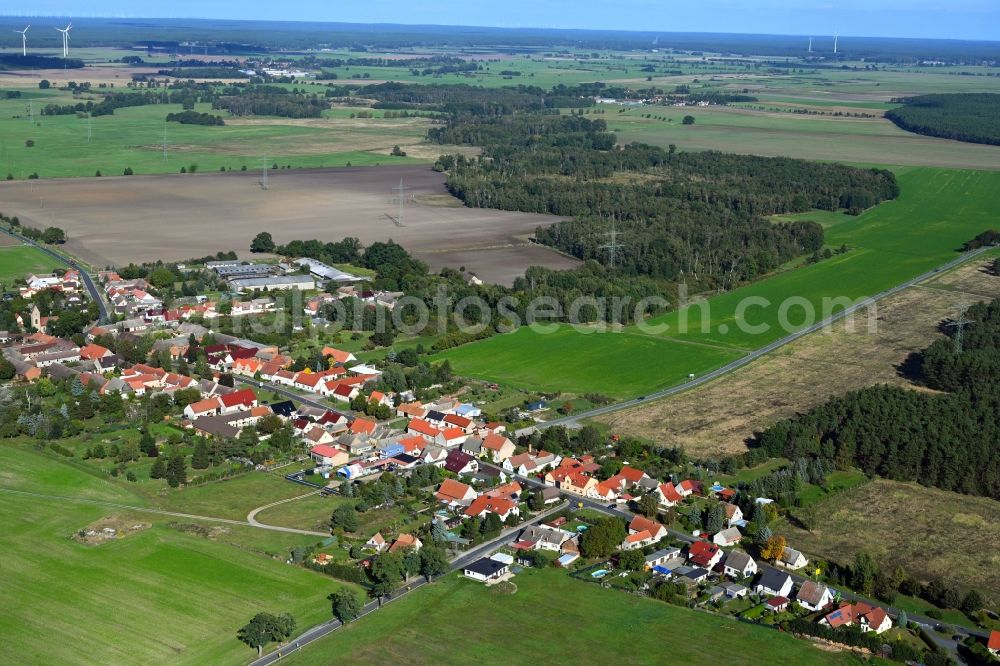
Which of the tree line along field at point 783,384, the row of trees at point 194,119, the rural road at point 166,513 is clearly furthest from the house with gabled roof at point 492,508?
the row of trees at point 194,119

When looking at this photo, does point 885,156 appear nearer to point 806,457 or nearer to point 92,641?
point 806,457

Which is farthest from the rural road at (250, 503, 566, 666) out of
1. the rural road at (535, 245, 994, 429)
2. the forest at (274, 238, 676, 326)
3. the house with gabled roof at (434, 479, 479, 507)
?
the forest at (274, 238, 676, 326)

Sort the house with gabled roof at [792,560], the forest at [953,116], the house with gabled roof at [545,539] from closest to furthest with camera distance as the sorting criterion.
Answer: the house with gabled roof at [792,560] < the house with gabled roof at [545,539] < the forest at [953,116]

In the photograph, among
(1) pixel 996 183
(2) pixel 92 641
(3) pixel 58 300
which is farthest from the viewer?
(1) pixel 996 183

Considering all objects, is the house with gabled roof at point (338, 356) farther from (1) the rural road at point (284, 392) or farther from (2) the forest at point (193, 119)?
(2) the forest at point (193, 119)

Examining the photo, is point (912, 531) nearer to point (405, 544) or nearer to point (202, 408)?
point (405, 544)

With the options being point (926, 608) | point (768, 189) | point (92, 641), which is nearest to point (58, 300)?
point (92, 641)

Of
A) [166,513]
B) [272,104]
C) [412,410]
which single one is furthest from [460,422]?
[272,104]
